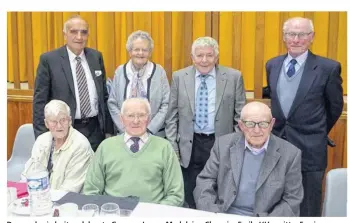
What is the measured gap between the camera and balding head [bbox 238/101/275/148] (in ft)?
7.06

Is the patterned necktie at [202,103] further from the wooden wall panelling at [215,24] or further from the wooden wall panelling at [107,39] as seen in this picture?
the wooden wall panelling at [107,39]

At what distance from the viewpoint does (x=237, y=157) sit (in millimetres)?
2209

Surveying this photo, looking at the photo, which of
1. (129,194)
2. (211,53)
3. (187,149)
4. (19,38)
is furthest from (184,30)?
(129,194)

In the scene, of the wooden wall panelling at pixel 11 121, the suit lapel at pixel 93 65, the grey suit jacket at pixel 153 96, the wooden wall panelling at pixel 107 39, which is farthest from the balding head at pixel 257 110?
the wooden wall panelling at pixel 11 121

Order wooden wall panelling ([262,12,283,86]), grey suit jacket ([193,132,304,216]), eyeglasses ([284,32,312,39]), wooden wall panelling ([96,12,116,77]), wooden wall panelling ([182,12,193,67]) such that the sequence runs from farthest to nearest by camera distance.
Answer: wooden wall panelling ([96,12,116,77]), wooden wall panelling ([182,12,193,67]), wooden wall panelling ([262,12,283,86]), eyeglasses ([284,32,312,39]), grey suit jacket ([193,132,304,216])

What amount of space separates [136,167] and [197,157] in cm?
77

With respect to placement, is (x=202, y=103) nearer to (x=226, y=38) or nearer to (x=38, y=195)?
(x=226, y=38)

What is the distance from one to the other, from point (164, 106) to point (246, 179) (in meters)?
0.93

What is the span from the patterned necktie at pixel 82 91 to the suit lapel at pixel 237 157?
3.71 feet

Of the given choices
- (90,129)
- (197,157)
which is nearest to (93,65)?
(90,129)

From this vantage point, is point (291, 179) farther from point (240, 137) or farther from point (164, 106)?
point (164, 106)

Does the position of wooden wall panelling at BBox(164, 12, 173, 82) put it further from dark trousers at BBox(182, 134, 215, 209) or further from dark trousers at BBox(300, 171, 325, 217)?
dark trousers at BBox(300, 171, 325, 217)

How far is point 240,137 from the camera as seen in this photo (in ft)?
7.42

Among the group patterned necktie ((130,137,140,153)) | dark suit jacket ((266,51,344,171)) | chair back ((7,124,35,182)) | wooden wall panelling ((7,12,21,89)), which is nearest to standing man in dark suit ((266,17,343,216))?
dark suit jacket ((266,51,344,171))
